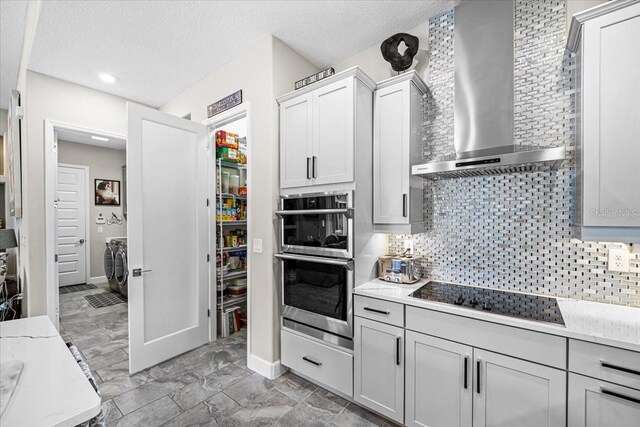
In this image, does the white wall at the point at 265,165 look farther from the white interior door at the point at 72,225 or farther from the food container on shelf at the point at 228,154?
the white interior door at the point at 72,225

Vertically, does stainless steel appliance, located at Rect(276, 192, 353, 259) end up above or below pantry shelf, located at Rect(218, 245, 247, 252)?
above

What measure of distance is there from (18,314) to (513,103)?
545 cm

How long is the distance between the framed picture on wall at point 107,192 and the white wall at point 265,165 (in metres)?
4.68

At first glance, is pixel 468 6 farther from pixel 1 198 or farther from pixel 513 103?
pixel 1 198

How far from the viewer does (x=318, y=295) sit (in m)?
2.16

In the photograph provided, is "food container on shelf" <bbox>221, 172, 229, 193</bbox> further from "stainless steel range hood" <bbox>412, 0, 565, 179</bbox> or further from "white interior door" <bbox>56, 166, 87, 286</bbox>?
"white interior door" <bbox>56, 166, 87, 286</bbox>

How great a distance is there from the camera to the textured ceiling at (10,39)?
2.31 meters

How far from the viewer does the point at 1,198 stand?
4438mm

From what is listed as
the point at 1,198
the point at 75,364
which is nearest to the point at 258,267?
the point at 75,364

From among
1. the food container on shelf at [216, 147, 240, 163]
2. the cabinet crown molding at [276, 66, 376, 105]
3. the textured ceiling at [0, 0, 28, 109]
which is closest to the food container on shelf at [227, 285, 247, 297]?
the food container on shelf at [216, 147, 240, 163]

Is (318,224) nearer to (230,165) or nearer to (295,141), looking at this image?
(295,141)

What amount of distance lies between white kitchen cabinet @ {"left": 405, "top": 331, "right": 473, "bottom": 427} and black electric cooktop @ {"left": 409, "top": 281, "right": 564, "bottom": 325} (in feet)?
0.80

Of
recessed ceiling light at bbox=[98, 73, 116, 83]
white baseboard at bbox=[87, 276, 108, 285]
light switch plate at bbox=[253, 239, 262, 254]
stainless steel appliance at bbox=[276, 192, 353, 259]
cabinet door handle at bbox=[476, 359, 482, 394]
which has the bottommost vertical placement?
white baseboard at bbox=[87, 276, 108, 285]

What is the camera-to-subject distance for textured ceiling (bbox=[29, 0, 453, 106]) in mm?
2041
